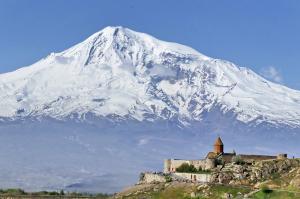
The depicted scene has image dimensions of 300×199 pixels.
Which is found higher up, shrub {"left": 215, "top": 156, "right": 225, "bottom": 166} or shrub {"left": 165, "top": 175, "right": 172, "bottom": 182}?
shrub {"left": 215, "top": 156, "right": 225, "bottom": 166}

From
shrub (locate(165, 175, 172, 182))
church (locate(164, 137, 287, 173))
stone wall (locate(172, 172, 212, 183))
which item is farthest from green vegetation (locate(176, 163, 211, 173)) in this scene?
shrub (locate(165, 175, 172, 182))

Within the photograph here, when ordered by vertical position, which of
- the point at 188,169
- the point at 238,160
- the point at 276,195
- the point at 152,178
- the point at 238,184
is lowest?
the point at 276,195

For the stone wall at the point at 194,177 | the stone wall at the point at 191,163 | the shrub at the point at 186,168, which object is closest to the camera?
the stone wall at the point at 194,177

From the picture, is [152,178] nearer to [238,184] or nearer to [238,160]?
[238,160]

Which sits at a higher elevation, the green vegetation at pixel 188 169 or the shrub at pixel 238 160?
the shrub at pixel 238 160

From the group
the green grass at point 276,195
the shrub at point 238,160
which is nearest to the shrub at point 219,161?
the shrub at point 238,160

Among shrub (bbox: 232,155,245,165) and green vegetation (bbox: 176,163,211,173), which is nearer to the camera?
shrub (bbox: 232,155,245,165)

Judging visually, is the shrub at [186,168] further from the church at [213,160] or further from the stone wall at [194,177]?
the stone wall at [194,177]

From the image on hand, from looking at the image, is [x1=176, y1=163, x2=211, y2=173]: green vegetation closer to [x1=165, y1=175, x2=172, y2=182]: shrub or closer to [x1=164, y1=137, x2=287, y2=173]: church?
[x1=164, y1=137, x2=287, y2=173]: church

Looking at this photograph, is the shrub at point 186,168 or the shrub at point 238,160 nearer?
the shrub at point 238,160

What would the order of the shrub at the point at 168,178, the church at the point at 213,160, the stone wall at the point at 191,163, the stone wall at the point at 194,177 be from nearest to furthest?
the stone wall at the point at 194,177 < the shrub at the point at 168,178 < the stone wall at the point at 191,163 < the church at the point at 213,160

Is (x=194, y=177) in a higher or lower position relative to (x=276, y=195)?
higher

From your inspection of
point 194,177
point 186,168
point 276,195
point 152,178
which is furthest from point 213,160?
point 276,195

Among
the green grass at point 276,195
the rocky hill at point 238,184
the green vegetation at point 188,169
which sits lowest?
the green grass at point 276,195
